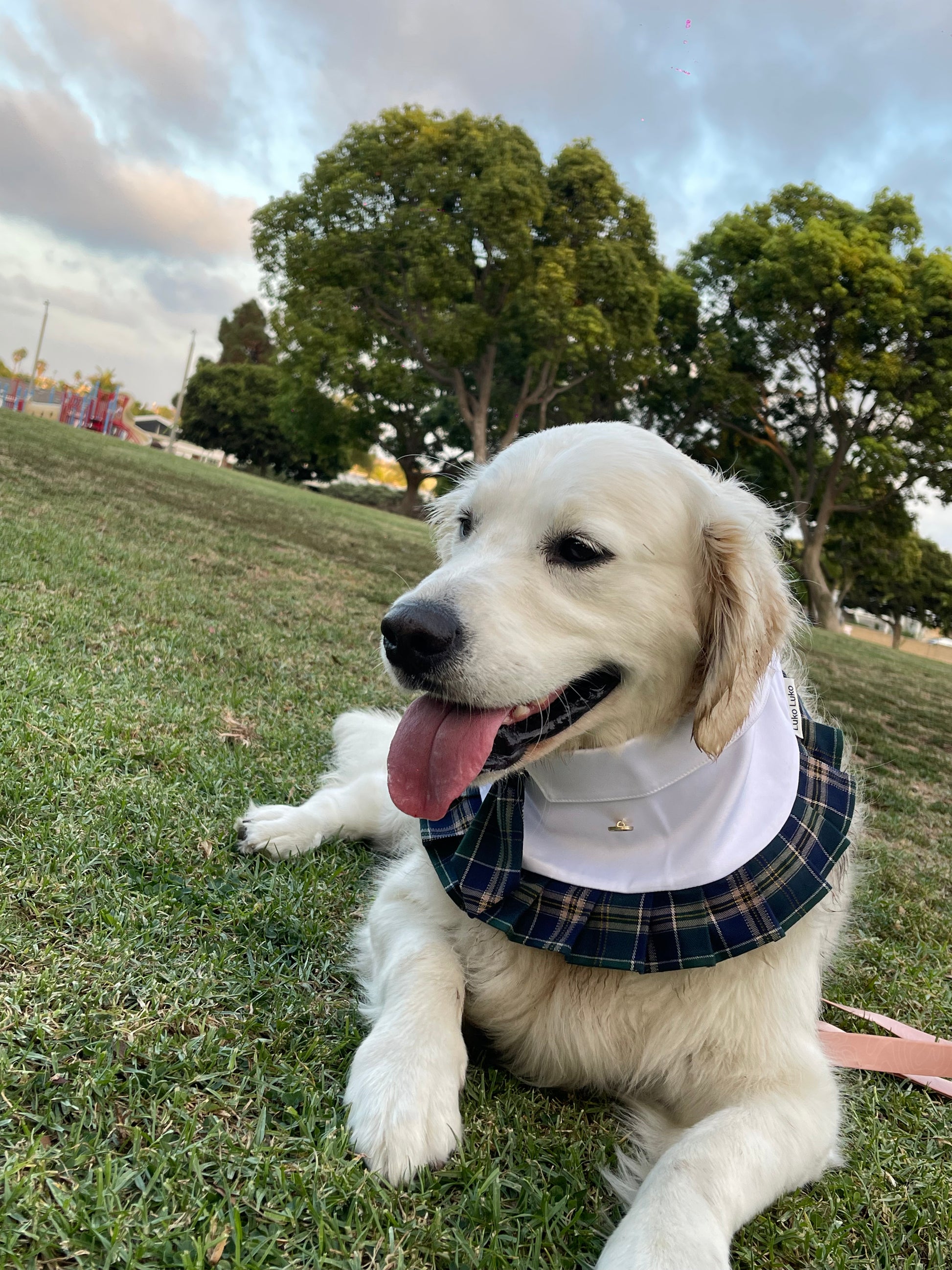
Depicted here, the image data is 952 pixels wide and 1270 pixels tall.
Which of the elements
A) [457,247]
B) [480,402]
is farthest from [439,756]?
[480,402]

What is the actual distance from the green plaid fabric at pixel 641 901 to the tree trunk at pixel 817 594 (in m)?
23.9

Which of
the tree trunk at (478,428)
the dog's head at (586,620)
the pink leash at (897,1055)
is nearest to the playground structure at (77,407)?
the tree trunk at (478,428)

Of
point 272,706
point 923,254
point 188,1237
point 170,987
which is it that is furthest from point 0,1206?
point 923,254

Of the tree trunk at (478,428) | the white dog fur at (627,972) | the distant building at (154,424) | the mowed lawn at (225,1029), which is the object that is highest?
the tree trunk at (478,428)

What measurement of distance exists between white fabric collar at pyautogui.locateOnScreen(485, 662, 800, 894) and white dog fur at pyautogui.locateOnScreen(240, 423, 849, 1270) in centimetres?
8

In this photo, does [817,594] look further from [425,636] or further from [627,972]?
[425,636]

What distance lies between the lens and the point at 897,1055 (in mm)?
2312

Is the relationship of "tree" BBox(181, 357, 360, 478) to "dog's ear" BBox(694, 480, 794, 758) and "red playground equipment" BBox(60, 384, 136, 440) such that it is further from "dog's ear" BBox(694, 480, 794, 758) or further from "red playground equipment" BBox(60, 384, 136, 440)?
"dog's ear" BBox(694, 480, 794, 758)

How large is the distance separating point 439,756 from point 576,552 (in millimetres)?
601

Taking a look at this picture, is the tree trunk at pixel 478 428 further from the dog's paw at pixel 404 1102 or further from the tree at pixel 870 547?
the dog's paw at pixel 404 1102

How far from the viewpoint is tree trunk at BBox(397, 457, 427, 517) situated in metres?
44.2

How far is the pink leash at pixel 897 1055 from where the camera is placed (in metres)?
2.28

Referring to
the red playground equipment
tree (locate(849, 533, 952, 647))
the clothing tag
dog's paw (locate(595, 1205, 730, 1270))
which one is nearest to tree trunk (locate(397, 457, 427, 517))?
the red playground equipment

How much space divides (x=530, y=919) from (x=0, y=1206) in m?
1.08
